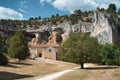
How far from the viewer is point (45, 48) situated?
348 feet

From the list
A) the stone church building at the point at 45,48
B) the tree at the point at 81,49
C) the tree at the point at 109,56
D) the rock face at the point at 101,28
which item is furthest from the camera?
the rock face at the point at 101,28

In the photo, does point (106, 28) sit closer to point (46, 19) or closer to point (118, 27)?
point (118, 27)

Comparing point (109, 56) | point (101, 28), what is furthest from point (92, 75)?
point (101, 28)

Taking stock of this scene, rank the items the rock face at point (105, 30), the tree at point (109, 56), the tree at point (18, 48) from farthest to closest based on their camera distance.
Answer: the rock face at point (105, 30)
the tree at point (109, 56)
the tree at point (18, 48)

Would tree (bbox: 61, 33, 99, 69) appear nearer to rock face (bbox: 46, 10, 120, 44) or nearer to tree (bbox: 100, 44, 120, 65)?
tree (bbox: 100, 44, 120, 65)

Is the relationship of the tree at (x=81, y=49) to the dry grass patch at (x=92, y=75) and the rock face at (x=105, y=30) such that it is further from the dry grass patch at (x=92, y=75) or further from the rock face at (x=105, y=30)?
→ the rock face at (x=105, y=30)

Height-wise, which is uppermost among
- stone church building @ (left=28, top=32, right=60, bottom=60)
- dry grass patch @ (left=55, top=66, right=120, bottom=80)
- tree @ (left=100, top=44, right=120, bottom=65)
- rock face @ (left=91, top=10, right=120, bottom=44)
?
rock face @ (left=91, top=10, right=120, bottom=44)

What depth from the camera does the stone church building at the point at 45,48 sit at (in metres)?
101

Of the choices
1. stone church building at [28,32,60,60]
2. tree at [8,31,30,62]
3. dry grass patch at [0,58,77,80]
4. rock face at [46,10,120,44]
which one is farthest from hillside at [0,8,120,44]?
dry grass patch at [0,58,77,80]

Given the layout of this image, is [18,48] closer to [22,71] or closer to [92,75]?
[22,71]

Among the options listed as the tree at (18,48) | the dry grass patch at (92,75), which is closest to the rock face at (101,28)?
the tree at (18,48)

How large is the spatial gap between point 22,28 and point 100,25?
120 ft

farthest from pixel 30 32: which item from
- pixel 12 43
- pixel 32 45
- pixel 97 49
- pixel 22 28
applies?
pixel 97 49

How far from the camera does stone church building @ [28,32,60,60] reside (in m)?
101
